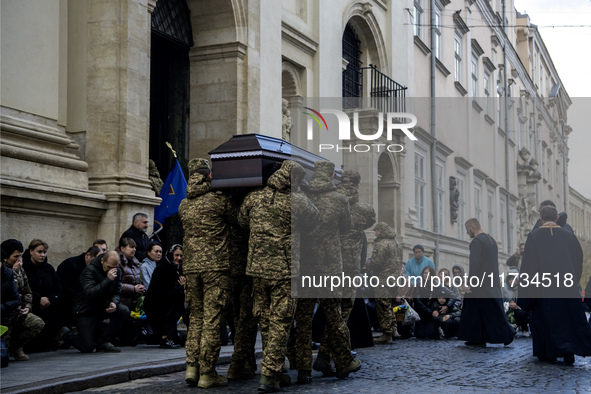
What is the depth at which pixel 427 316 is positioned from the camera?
50.1ft

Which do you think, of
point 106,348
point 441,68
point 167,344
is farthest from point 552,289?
point 441,68

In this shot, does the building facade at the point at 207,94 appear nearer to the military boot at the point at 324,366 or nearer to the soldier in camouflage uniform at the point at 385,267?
the soldier in camouflage uniform at the point at 385,267

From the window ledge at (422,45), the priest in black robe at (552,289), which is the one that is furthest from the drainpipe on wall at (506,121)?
the priest in black robe at (552,289)

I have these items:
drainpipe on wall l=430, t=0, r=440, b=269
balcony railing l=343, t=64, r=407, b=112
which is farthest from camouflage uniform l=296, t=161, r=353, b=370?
drainpipe on wall l=430, t=0, r=440, b=269

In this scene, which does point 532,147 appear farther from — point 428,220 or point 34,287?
point 34,287

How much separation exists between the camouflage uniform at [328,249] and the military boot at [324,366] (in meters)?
0.25

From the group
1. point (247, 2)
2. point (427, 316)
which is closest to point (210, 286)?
point (427, 316)

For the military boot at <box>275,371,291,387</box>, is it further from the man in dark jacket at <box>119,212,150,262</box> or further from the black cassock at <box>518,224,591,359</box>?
the man in dark jacket at <box>119,212,150,262</box>

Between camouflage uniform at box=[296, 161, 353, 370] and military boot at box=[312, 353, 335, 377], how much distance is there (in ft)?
0.82

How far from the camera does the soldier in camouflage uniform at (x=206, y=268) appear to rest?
8.04m

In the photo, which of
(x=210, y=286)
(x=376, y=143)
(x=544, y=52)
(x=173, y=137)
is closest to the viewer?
(x=210, y=286)

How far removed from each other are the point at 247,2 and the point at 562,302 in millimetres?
8477

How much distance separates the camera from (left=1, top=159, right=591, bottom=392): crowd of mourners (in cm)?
800

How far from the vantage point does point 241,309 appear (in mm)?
8586
